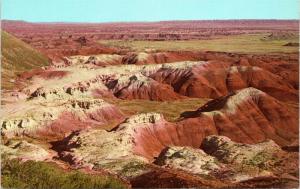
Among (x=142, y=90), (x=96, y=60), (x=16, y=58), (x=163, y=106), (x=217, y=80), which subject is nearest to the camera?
(x=163, y=106)

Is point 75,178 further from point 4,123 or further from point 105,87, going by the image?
point 105,87

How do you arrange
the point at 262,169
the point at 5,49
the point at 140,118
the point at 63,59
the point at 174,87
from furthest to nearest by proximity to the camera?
the point at 63,59 < the point at 5,49 < the point at 174,87 < the point at 140,118 < the point at 262,169

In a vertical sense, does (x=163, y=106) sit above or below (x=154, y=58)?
below

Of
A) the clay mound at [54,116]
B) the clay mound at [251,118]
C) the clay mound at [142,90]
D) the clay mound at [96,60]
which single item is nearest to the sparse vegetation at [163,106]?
the clay mound at [142,90]

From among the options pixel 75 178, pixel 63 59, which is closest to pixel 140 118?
pixel 75 178

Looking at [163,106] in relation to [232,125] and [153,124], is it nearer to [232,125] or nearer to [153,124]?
[232,125]

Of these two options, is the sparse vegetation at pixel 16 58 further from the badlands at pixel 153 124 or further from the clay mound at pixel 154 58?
the clay mound at pixel 154 58

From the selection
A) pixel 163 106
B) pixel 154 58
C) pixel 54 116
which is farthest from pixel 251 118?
pixel 154 58
